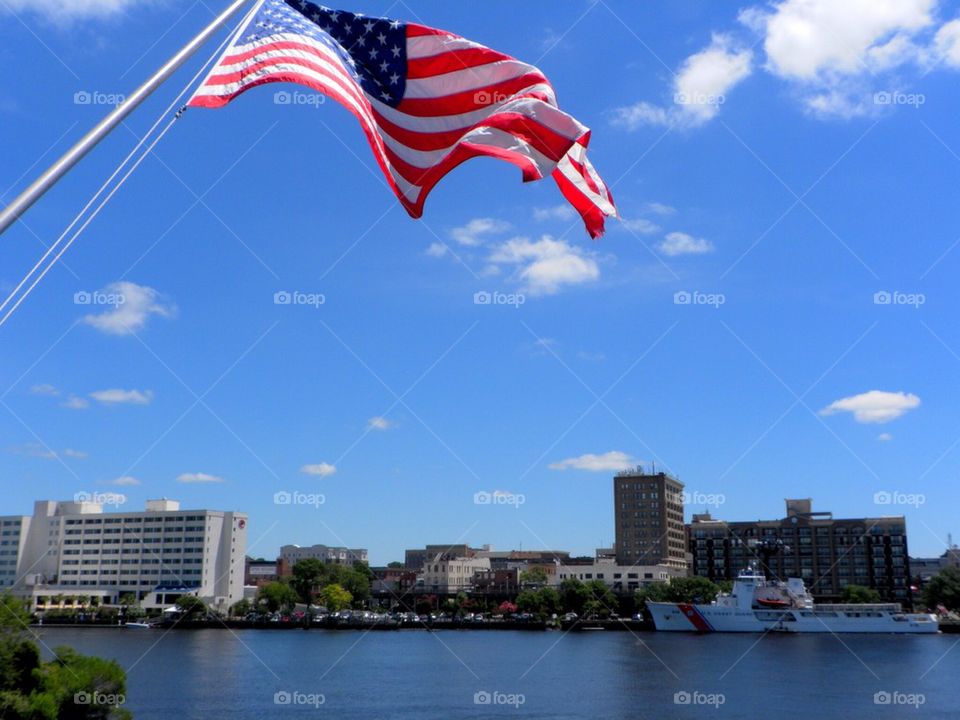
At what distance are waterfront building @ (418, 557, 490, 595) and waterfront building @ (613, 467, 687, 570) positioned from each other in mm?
24496

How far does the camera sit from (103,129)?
8250 mm

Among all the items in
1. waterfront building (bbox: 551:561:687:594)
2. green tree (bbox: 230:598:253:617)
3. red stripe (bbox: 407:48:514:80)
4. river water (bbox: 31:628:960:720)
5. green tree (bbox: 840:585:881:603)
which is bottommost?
green tree (bbox: 230:598:253:617)

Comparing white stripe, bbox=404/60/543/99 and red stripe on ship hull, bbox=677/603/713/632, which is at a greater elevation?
white stripe, bbox=404/60/543/99

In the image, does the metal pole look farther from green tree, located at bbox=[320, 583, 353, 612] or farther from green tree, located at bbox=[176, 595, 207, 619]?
green tree, located at bbox=[320, 583, 353, 612]

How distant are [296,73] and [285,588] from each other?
417ft

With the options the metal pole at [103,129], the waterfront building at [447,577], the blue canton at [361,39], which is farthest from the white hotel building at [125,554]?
the metal pole at [103,129]

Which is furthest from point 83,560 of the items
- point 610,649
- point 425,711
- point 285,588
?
point 425,711

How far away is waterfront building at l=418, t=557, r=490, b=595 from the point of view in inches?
5743

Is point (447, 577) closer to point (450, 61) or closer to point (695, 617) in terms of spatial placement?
point (695, 617)

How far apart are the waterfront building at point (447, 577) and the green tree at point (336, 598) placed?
1940cm

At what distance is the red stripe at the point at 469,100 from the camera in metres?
11.8

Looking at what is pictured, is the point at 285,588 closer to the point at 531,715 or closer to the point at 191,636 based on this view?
the point at 191,636

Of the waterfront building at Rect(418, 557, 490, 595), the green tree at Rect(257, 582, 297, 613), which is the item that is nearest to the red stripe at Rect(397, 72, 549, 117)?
the green tree at Rect(257, 582, 297, 613)

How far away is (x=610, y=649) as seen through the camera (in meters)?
77.4
